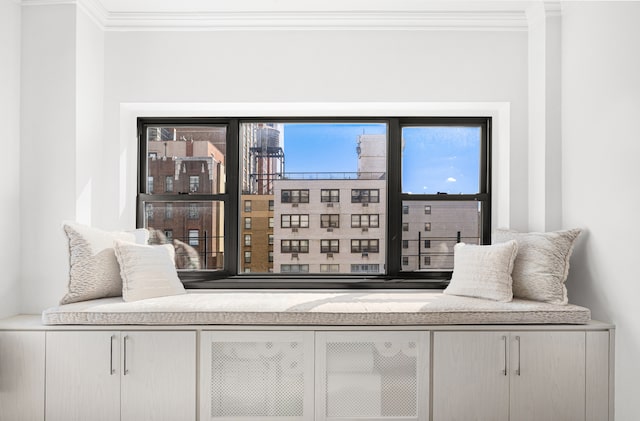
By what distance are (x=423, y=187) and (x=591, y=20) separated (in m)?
1.38

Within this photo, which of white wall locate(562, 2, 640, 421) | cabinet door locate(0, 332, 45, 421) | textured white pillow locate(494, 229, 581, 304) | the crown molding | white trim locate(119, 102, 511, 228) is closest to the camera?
white wall locate(562, 2, 640, 421)

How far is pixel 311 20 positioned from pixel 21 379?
2658 mm

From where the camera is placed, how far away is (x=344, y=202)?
325cm

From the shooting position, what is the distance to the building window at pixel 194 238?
323cm

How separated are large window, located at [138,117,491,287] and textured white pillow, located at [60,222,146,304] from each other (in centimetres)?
58

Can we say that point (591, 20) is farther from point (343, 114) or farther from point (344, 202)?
point (344, 202)

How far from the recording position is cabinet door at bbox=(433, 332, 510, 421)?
2.38 meters

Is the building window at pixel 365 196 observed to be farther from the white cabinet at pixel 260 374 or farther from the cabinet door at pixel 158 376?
the cabinet door at pixel 158 376

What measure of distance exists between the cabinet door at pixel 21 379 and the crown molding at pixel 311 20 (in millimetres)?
2025

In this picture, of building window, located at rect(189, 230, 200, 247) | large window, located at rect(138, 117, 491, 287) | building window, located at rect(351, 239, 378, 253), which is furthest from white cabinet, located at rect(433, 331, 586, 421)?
building window, located at rect(189, 230, 200, 247)

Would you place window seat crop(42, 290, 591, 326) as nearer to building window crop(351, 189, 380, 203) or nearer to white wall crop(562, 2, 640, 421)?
white wall crop(562, 2, 640, 421)

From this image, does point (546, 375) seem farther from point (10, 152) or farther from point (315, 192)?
point (10, 152)

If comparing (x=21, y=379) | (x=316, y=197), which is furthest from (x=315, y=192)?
(x=21, y=379)

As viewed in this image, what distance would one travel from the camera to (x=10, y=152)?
266 cm
